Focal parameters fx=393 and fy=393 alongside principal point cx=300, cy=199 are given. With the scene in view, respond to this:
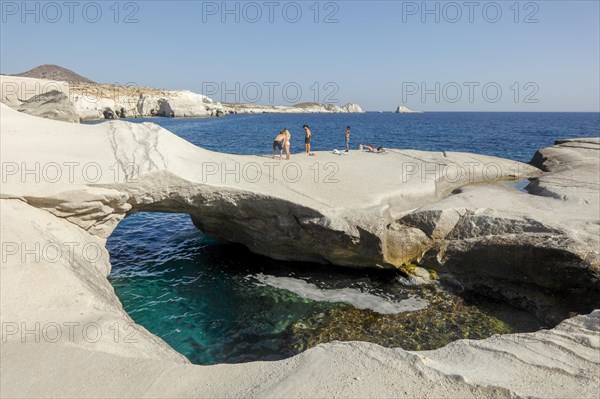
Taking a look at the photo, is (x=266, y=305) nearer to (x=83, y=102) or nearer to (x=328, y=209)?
(x=328, y=209)

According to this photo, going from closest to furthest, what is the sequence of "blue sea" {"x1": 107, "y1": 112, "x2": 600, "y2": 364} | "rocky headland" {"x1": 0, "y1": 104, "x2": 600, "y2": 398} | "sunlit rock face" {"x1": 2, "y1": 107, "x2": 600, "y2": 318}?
"rocky headland" {"x1": 0, "y1": 104, "x2": 600, "y2": 398}
"blue sea" {"x1": 107, "y1": 112, "x2": 600, "y2": 364}
"sunlit rock face" {"x1": 2, "y1": 107, "x2": 600, "y2": 318}

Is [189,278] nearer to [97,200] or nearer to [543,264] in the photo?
[97,200]

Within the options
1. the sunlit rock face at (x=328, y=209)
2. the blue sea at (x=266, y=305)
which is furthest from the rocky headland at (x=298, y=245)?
the blue sea at (x=266, y=305)

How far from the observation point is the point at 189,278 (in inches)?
547

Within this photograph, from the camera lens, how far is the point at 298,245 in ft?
46.4

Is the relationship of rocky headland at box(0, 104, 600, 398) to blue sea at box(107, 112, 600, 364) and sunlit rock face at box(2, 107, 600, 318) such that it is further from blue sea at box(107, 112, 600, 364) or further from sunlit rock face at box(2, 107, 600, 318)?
blue sea at box(107, 112, 600, 364)

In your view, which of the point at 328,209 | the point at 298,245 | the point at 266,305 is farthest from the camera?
the point at 298,245

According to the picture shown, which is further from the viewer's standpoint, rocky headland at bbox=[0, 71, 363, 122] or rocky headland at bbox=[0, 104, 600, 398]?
rocky headland at bbox=[0, 71, 363, 122]

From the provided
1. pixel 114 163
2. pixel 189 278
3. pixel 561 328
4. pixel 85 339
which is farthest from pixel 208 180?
pixel 561 328

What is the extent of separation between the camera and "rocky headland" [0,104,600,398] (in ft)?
17.2

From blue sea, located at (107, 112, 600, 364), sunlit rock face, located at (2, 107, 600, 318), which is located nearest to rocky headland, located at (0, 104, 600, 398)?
sunlit rock face, located at (2, 107, 600, 318)

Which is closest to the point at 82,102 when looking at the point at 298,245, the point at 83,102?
the point at 83,102

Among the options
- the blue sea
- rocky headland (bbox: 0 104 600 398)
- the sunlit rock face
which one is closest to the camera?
rocky headland (bbox: 0 104 600 398)

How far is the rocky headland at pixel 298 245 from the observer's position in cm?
525
